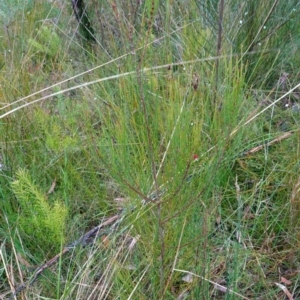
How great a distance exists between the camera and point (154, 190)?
1095 millimetres

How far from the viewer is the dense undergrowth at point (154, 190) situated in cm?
103

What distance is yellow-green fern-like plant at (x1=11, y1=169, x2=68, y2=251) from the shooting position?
1.13m

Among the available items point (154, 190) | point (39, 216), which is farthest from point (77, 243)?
point (154, 190)

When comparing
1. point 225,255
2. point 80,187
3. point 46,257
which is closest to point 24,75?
point 80,187

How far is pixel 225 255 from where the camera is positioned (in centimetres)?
112

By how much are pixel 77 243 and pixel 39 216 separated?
112 millimetres

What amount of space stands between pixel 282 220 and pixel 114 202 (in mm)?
430

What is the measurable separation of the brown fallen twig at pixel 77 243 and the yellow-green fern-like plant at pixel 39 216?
4 centimetres

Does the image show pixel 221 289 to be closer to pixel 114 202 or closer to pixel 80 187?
pixel 114 202

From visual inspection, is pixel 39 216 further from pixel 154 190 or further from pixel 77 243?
pixel 154 190

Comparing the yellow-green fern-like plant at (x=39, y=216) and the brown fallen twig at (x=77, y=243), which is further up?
the yellow-green fern-like plant at (x=39, y=216)

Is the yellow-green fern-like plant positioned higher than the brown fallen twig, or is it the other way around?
the yellow-green fern-like plant

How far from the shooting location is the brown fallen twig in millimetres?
1091

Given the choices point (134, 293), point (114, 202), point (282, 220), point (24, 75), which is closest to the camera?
point (134, 293)
